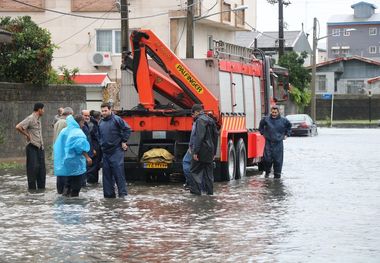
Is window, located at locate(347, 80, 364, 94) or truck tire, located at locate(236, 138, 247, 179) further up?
window, located at locate(347, 80, 364, 94)

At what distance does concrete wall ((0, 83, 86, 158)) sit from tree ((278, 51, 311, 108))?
1626 inches

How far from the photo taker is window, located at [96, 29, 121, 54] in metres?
47.9

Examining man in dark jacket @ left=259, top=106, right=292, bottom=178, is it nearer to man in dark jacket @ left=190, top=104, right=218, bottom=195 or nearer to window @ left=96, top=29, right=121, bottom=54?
man in dark jacket @ left=190, top=104, right=218, bottom=195

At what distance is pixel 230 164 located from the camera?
72.7 feet

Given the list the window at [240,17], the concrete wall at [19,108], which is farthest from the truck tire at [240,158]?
the window at [240,17]

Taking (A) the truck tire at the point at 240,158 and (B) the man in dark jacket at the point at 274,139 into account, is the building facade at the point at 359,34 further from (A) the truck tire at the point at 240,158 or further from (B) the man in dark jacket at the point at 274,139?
(B) the man in dark jacket at the point at 274,139

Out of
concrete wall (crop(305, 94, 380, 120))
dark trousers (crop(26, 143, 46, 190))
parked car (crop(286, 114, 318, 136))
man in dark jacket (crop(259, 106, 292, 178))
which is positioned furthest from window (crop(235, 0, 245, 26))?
dark trousers (crop(26, 143, 46, 190))

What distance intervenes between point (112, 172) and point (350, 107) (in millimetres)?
73262

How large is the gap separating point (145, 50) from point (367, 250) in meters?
10.8

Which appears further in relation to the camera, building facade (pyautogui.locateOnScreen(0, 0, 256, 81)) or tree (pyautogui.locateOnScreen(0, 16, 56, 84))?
building facade (pyautogui.locateOnScreen(0, 0, 256, 81))

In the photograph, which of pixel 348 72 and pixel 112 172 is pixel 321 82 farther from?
pixel 112 172

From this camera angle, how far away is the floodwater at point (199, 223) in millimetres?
11383

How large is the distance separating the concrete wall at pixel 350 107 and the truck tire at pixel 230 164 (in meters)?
66.8

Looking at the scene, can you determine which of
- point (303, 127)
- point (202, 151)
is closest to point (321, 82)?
point (303, 127)
